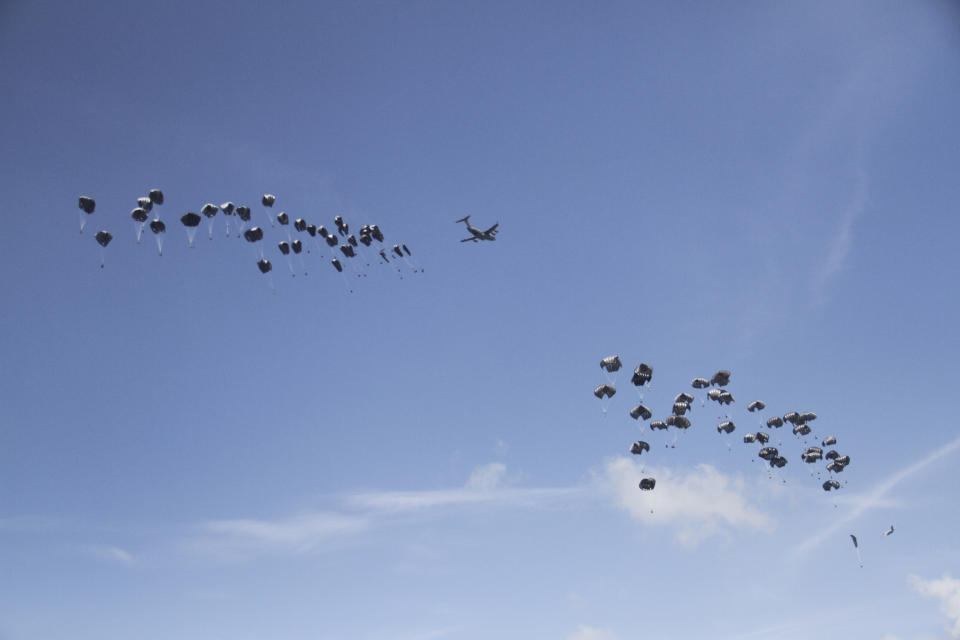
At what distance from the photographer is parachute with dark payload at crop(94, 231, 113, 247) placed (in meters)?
49.2

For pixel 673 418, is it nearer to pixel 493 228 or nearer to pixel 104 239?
pixel 493 228

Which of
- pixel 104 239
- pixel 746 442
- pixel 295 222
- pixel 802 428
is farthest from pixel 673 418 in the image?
pixel 104 239

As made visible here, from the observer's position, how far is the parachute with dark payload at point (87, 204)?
49000 millimetres

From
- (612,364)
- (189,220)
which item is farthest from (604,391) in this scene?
(189,220)

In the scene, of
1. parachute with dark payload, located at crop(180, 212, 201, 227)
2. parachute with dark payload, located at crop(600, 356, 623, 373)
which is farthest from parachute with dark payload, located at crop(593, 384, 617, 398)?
parachute with dark payload, located at crop(180, 212, 201, 227)

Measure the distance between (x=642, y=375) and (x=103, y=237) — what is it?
57.3 m

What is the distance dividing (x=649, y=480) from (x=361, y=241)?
4599 cm

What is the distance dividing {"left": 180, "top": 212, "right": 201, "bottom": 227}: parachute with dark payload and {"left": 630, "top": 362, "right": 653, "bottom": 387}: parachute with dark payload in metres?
50.2

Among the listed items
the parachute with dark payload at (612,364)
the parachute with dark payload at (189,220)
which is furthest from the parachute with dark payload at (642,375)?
the parachute with dark payload at (189,220)

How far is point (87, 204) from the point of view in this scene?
49375 millimetres

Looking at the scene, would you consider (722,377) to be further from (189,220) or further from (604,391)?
(189,220)

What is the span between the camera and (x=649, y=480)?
73125 millimetres

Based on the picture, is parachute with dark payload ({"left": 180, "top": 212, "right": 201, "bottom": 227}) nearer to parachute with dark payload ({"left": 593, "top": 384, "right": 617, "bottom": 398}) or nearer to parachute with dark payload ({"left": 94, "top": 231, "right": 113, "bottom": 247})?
parachute with dark payload ({"left": 94, "top": 231, "right": 113, "bottom": 247})

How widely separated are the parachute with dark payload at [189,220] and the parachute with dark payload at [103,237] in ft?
19.2
